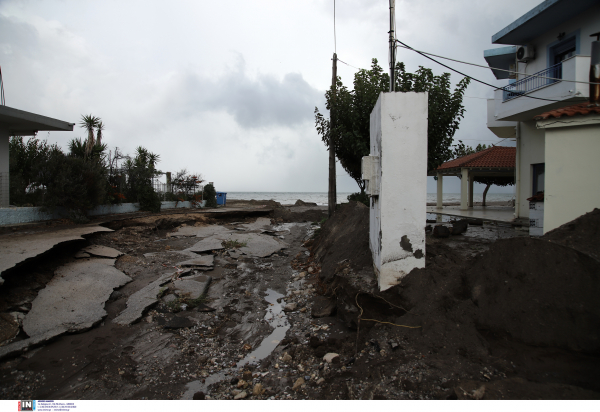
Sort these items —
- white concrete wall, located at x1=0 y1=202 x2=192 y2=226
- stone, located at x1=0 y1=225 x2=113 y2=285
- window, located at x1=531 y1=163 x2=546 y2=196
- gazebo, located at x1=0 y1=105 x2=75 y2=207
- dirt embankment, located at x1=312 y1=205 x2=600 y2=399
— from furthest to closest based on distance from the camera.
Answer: window, located at x1=531 y1=163 x2=546 y2=196 < gazebo, located at x1=0 y1=105 x2=75 y2=207 < white concrete wall, located at x1=0 y1=202 x2=192 y2=226 < stone, located at x1=0 y1=225 x2=113 y2=285 < dirt embankment, located at x1=312 y1=205 x2=600 y2=399

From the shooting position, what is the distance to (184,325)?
15.4 ft

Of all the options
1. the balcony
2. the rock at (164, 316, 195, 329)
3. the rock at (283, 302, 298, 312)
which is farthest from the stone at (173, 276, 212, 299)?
the balcony

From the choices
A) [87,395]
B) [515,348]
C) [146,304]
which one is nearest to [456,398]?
[515,348]

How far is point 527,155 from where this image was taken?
40.2ft

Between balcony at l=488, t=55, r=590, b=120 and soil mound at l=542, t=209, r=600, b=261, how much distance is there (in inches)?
220

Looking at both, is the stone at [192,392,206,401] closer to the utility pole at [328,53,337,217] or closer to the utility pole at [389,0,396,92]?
the utility pole at [389,0,396,92]

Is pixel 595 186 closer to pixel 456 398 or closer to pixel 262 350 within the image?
pixel 456 398

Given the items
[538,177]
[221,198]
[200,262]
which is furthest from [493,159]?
[221,198]

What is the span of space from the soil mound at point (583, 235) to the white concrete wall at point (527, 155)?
9.38 metres

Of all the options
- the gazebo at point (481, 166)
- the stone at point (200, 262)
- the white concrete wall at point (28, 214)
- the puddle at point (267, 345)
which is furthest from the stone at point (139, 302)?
the gazebo at point (481, 166)

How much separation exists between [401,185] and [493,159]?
650 inches

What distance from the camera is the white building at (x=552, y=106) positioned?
19.5 feet

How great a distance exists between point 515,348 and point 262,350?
276cm

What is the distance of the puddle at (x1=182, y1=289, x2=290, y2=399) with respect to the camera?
3.31m
